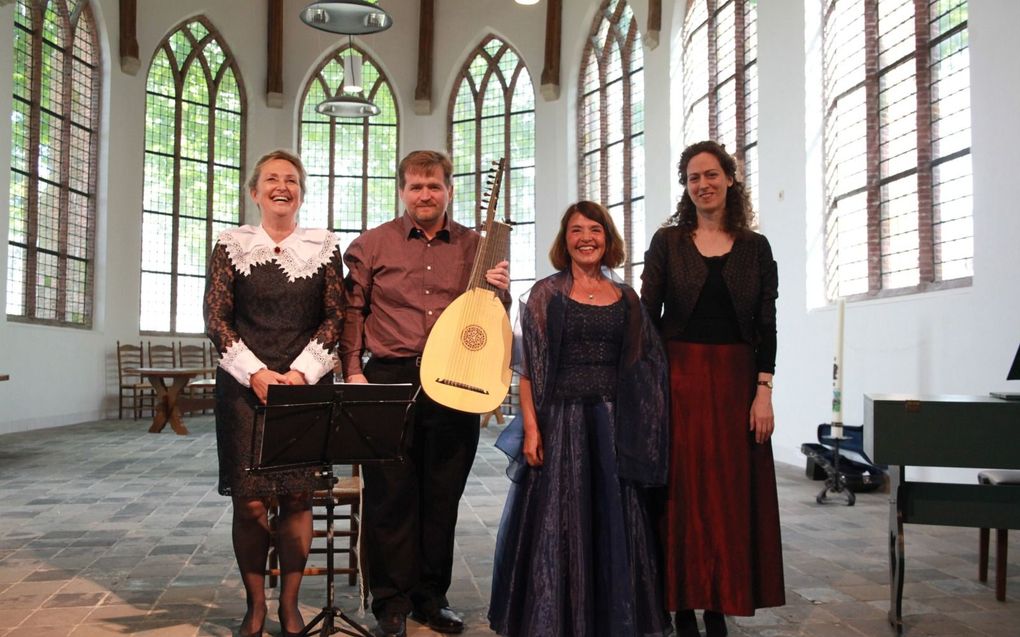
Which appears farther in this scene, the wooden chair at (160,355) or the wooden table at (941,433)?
the wooden chair at (160,355)

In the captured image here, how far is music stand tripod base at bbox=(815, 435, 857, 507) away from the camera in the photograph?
6.11 meters

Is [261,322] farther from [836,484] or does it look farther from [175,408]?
[175,408]

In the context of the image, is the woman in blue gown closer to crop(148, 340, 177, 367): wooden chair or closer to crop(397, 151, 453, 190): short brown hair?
crop(397, 151, 453, 190): short brown hair

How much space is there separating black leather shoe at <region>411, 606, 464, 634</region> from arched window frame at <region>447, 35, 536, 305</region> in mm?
11346

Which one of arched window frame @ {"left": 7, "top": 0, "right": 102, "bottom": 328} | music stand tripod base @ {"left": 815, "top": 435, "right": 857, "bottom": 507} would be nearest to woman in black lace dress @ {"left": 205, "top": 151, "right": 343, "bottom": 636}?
music stand tripod base @ {"left": 815, "top": 435, "right": 857, "bottom": 507}

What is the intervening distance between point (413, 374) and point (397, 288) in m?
0.32

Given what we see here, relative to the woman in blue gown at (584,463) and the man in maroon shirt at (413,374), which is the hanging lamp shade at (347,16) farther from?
the woman in blue gown at (584,463)

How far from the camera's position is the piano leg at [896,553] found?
326cm

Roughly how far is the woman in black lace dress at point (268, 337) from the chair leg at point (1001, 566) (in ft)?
9.10

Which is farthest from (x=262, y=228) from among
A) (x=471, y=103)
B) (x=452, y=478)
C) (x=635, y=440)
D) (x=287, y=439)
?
(x=471, y=103)

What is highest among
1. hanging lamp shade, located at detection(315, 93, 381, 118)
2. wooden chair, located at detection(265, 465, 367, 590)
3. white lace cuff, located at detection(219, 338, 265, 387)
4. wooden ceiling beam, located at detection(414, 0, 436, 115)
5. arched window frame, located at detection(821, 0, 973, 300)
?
wooden ceiling beam, located at detection(414, 0, 436, 115)

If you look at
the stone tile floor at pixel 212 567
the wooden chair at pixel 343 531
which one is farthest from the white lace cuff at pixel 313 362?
the stone tile floor at pixel 212 567

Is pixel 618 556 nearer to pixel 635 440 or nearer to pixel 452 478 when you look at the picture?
pixel 635 440

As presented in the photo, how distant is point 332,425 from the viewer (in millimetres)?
2625
